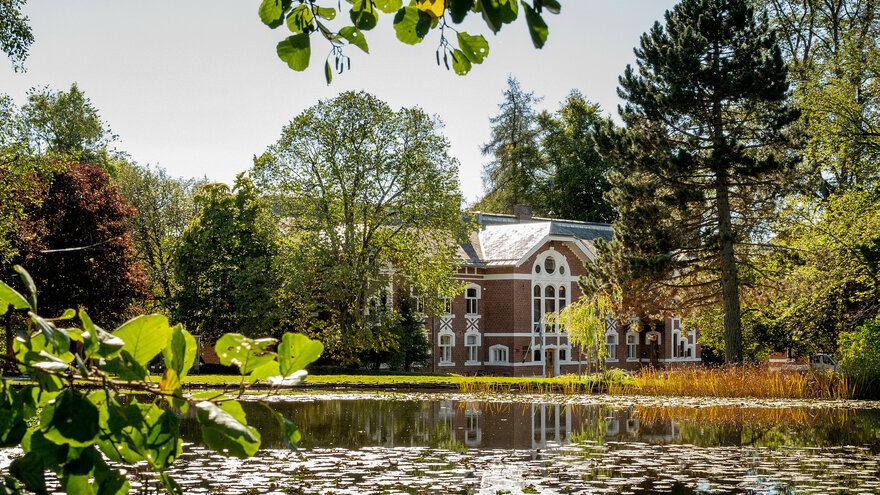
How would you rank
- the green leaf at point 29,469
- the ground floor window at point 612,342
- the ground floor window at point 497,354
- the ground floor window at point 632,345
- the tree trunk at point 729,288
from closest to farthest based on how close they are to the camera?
the green leaf at point 29,469, the tree trunk at point 729,288, the ground floor window at point 497,354, the ground floor window at point 612,342, the ground floor window at point 632,345

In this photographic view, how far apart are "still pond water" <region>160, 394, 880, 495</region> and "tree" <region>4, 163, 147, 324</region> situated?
14.3m

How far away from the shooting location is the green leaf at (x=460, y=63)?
211cm

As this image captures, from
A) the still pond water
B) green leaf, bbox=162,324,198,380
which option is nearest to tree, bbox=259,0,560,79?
green leaf, bbox=162,324,198,380

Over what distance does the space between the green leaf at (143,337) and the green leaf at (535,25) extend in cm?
89

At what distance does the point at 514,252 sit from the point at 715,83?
19.4 m

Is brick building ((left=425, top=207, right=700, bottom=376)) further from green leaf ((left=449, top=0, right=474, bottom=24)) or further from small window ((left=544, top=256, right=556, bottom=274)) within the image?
green leaf ((left=449, top=0, right=474, bottom=24))

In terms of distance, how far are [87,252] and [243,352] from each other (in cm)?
3099

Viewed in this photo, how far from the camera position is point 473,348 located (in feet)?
143

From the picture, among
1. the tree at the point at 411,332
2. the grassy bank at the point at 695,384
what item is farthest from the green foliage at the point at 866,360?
the tree at the point at 411,332

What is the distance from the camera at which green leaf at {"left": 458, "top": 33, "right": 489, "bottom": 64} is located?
2016mm

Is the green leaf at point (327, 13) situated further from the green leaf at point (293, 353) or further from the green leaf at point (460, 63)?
the green leaf at point (293, 353)

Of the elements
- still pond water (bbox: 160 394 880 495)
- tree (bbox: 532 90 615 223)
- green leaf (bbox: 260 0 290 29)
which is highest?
tree (bbox: 532 90 615 223)

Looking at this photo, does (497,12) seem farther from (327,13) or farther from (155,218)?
(155,218)

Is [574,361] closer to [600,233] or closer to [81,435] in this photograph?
[600,233]
